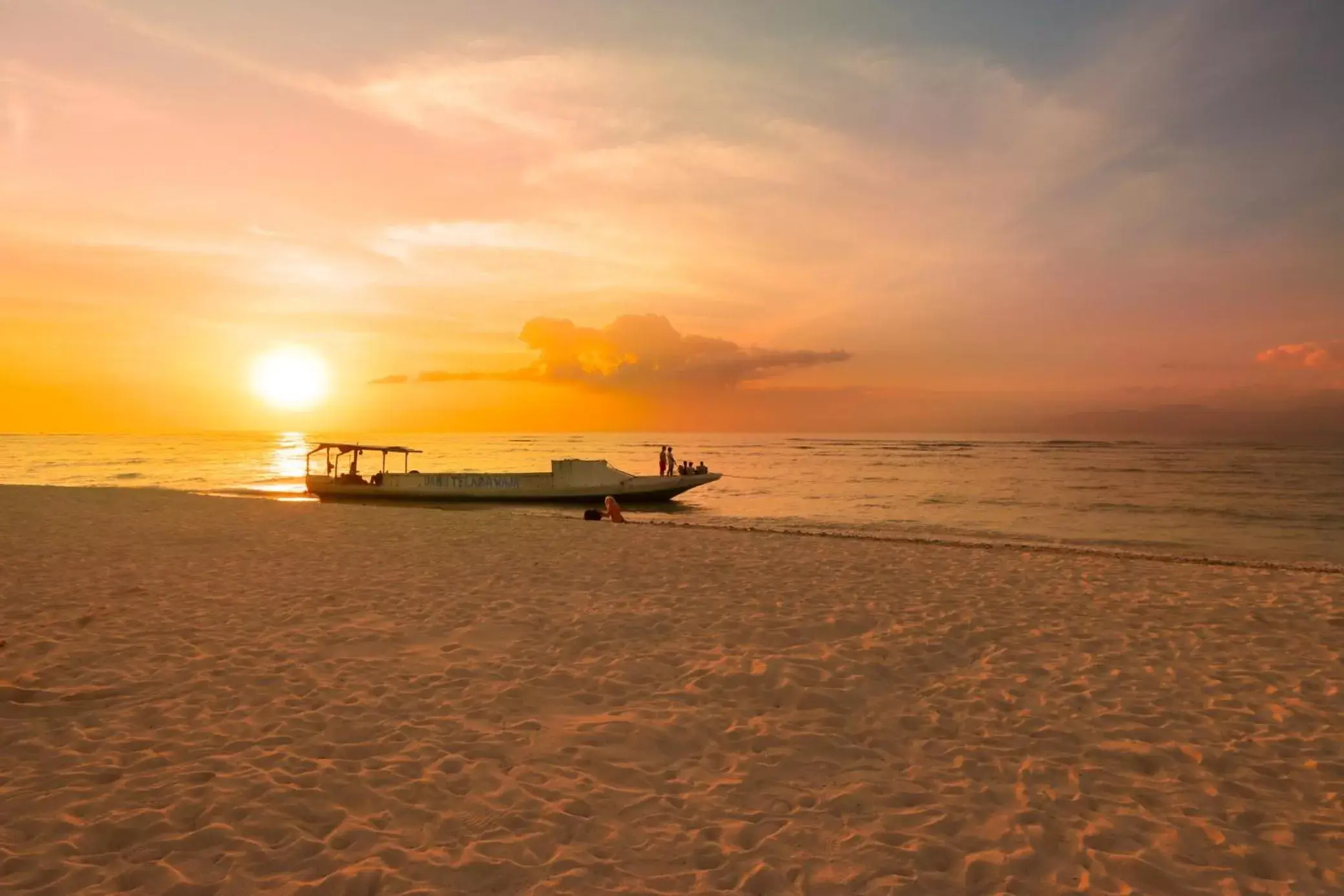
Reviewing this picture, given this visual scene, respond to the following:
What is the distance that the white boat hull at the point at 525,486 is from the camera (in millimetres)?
34188

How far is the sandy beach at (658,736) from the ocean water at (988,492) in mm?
14299

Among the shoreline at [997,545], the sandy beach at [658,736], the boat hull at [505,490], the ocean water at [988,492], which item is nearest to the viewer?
the sandy beach at [658,736]

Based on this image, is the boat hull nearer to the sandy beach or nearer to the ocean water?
the ocean water

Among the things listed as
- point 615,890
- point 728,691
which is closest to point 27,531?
point 728,691

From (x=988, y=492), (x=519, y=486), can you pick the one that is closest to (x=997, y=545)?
(x=519, y=486)

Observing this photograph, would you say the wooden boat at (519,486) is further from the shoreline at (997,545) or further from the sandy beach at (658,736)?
the sandy beach at (658,736)

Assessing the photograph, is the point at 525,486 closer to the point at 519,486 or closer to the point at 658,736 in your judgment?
the point at 519,486

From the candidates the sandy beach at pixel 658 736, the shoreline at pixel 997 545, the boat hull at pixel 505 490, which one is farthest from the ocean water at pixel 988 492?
the sandy beach at pixel 658 736

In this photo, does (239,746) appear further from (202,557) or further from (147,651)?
(202,557)

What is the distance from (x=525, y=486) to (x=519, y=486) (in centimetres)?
39

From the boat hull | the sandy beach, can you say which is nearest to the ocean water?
the boat hull

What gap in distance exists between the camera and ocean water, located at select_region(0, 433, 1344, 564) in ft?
84.4

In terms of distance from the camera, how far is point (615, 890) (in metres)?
3.96

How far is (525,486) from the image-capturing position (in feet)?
114
